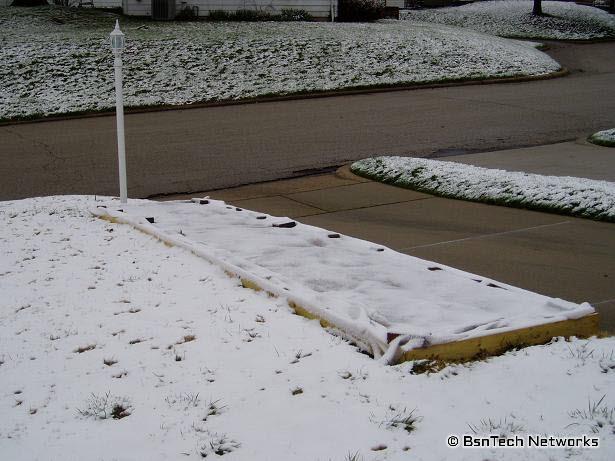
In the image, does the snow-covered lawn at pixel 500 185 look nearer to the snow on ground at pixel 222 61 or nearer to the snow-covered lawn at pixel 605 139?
the snow-covered lawn at pixel 605 139

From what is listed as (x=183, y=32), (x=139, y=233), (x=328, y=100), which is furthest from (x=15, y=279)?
(x=183, y=32)

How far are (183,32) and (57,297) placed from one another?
2168 centimetres

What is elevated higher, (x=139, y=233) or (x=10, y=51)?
(x=10, y=51)

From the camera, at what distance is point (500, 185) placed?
955 centimetres

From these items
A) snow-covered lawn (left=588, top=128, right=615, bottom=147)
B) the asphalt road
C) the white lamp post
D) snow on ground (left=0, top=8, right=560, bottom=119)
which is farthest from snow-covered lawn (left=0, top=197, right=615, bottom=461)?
snow on ground (left=0, top=8, right=560, bottom=119)

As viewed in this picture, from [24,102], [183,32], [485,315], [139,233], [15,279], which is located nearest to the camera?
[485,315]

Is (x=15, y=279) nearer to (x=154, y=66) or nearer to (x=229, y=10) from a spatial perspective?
(x=154, y=66)

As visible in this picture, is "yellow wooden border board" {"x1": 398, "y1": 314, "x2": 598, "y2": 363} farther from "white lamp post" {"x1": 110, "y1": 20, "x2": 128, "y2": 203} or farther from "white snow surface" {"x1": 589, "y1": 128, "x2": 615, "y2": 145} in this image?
"white snow surface" {"x1": 589, "y1": 128, "x2": 615, "y2": 145}

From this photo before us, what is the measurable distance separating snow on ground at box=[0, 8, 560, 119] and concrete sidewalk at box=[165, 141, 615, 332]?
33.3 feet

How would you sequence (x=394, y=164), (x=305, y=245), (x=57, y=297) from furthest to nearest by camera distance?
(x=394, y=164), (x=305, y=245), (x=57, y=297)

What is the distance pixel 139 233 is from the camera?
25.8 ft

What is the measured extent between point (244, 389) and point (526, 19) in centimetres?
3875

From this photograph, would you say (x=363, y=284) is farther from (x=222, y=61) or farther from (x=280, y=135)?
(x=222, y=61)

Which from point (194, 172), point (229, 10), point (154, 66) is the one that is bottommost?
point (194, 172)
